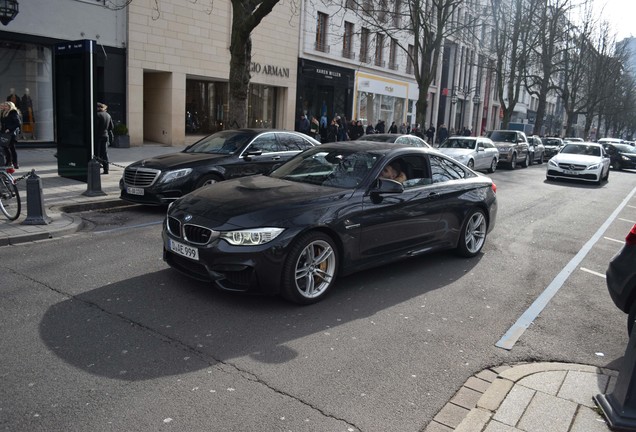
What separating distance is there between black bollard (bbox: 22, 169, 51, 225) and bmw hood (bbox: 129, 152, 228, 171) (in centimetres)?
205

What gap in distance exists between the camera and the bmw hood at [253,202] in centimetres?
510

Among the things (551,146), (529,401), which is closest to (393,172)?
(529,401)

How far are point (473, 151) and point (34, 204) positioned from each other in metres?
15.8

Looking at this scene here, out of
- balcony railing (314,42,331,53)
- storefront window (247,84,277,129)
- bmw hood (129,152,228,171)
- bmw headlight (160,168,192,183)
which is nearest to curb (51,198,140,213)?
bmw hood (129,152,228,171)

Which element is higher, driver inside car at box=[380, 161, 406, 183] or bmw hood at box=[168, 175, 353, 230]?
driver inside car at box=[380, 161, 406, 183]

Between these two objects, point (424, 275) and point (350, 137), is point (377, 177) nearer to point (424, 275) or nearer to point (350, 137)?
point (424, 275)

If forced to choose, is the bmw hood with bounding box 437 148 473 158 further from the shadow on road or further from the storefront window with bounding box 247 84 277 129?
the shadow on road

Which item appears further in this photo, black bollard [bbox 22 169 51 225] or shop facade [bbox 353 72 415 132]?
shop facade [bbox 353 72 415 132]

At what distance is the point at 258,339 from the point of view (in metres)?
4.52

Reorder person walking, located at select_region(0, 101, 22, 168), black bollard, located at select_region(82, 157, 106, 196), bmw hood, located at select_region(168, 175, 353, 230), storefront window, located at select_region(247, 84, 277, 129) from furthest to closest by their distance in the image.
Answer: storefront window, located at select_region(247, 84, 277, 129), person walking, located at select_region(0, 101, 22, 168), black bollard, located at select_region(82, 157, 106, 196), bmw hood, located at select_region(168, 175, 353, 230)

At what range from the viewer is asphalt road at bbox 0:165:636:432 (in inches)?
136

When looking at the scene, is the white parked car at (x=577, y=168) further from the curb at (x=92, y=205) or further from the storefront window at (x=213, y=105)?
the curb at (x=92, y=205)

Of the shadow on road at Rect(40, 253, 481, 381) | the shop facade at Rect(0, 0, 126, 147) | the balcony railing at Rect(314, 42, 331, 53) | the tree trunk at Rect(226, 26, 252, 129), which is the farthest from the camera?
the balcony railing at Rect(314, 42, 331, 53)

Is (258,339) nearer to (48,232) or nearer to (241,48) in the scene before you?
(48,232)
